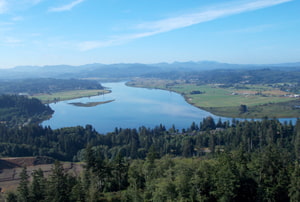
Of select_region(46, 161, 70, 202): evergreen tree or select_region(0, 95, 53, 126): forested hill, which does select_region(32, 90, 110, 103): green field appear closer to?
select_region(0, 95, 53, 126): forested hill

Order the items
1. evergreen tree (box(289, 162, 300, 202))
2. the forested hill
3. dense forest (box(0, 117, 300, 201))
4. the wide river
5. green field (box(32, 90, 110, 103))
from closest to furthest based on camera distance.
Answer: evergreen tree (box(289, 162, 300, 202)), dense forest (box(0, 117, 300, 201)), the wide river, the forested hill, green field (box(32, 90, 110, 103))

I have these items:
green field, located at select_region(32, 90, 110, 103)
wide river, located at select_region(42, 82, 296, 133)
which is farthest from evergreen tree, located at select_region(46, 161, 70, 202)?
green field, located at select_region(32, 90, 110, 103)

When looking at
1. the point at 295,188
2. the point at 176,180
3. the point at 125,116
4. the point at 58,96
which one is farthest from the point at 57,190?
the point at 58,96

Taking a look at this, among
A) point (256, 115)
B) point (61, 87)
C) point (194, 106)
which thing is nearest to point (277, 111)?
point (256, 115)

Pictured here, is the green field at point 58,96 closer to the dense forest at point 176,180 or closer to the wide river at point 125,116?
the wide river at point 125,116

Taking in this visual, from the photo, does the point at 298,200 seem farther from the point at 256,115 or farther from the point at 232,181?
the point at 256,115

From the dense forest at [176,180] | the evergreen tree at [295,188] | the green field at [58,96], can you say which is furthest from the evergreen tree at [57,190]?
the green field at [58,96]

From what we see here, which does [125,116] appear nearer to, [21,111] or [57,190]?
[21,111]

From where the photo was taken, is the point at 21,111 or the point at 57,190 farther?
the point at 21,111
